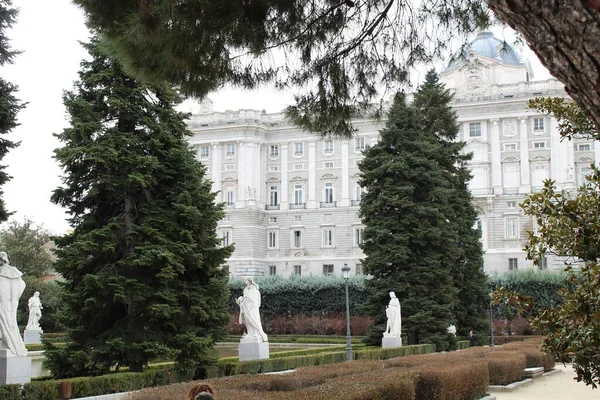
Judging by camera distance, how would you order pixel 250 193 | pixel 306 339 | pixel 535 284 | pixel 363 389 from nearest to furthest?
pixel 363 389, pixel 306 339, pixel 535 284, pixel 250 193

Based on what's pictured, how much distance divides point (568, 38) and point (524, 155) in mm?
57691

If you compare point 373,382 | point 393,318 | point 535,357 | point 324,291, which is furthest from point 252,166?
point 373,382

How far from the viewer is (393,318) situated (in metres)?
23.8

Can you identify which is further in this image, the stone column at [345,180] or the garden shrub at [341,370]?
the stone column at [345,180]

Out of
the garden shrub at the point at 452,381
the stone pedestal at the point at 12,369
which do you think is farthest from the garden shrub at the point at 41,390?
the garden shrub at the point at 452,381

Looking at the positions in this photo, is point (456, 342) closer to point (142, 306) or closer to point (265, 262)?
point (142, 306)

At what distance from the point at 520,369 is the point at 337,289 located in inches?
907

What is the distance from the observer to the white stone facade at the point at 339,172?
188 ft

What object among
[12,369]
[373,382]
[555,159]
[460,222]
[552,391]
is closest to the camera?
[373,382]

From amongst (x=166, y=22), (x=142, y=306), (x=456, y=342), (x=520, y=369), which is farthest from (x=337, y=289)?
(x=166, y=22)

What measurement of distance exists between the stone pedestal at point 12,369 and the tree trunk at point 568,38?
11.5 metres

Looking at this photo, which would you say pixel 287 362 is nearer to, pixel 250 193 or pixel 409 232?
pixel 409 232

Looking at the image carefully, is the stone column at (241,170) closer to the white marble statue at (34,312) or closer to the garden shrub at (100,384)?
the white marble statue at (34,312)

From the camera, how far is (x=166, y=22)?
6234mm
